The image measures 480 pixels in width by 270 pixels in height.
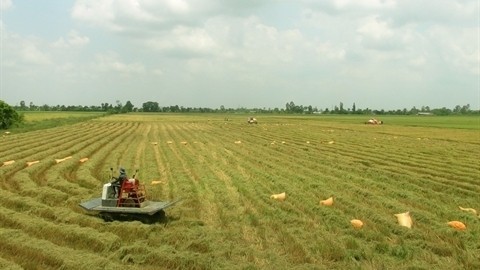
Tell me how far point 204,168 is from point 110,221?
9.14 meters

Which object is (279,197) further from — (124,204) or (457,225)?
(457,225)

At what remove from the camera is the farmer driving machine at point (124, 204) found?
10797mm

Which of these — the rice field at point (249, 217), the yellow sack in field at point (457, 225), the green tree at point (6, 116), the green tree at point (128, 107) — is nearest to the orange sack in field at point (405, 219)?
the rice field at point (249, 217)

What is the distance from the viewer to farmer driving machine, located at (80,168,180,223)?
10797 millimetres

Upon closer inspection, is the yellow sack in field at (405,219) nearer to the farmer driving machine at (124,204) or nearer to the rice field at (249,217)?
the rice field at (249,217)

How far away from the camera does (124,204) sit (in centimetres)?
1112

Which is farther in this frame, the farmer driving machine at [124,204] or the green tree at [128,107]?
the green tree at [128,107]

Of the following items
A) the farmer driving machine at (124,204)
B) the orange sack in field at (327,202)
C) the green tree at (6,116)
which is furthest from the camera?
the green tree at (6,116)

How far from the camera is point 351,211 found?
1220 cm

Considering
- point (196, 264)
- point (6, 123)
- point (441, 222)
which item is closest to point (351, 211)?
point (441, 222)

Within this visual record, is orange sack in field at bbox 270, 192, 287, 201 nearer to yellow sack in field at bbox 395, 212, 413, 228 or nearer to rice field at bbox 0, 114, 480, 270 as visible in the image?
rice field at bbox 0, 114, 480, 270

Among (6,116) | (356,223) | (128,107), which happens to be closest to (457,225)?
(356,223)

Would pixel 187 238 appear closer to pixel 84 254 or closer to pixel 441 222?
pixel 84 254

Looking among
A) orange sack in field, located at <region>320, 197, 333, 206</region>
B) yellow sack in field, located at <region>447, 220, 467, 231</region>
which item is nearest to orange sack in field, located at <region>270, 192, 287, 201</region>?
orange sack in field, located at <region>320, 197, 333, 206</region>
